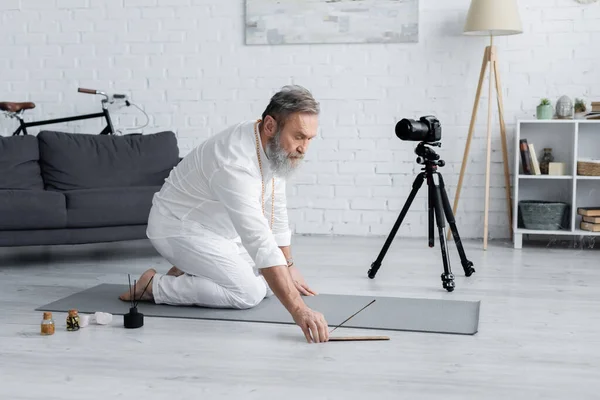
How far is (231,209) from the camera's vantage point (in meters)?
2.77

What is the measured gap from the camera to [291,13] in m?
5.62

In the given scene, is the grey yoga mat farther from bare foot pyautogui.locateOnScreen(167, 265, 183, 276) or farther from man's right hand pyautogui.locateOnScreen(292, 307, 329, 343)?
man's right hand pyautogui.locateOnScreen(292, 307, 329, 343)

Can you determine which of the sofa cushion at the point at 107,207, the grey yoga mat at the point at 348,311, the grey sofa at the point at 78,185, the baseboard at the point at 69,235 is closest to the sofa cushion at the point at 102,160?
the grey sofa at the point at 78,185

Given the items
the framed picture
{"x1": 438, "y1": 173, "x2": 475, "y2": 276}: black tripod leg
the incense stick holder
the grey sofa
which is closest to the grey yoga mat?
the incense stick holder

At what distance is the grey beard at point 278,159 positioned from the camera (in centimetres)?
285

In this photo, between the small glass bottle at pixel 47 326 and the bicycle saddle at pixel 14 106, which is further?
the bicycle saddle at pixel 14 106

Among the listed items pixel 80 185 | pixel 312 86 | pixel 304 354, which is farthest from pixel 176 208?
pixel 312 86

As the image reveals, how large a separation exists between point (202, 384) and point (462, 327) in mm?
1117

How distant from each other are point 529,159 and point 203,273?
269 cm

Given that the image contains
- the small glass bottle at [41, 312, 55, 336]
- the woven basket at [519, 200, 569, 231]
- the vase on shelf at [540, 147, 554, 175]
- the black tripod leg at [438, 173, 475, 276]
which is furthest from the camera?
the vase on shelf at [540, 147, 554, 175]

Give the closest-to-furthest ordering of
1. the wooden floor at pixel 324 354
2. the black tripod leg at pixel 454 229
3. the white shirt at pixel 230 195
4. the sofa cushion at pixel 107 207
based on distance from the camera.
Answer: the wooden floor at pixel 324 354, the white shirt at pixel 230 195, the black tripod leg at pixel 454 229, the sofa cushion at pixel 107 207

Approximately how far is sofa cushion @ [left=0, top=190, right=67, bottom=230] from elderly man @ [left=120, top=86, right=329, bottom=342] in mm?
1112

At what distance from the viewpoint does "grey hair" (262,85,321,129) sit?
2.78 meters

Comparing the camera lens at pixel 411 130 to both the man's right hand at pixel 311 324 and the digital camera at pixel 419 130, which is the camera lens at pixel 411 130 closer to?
the digital camera at pixel 419 130
